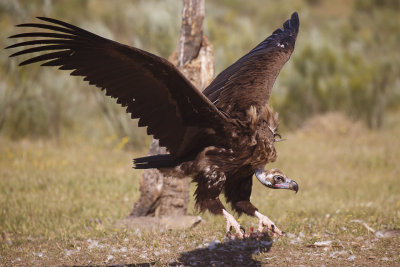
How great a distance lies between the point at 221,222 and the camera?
6.41 metres

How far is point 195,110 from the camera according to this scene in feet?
14.4

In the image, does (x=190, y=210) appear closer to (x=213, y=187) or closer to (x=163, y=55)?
(x=213, y=187)

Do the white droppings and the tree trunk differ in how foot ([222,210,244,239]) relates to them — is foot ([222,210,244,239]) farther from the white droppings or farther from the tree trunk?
the tree trunk

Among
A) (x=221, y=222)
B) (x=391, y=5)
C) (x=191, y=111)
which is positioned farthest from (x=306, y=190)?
(x=391, y=5)

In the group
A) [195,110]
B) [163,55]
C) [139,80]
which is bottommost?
[195,110]

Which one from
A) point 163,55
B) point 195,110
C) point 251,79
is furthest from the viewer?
point 163,55

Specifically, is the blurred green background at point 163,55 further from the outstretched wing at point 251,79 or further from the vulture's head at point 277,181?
the vulture's head at point 277,181

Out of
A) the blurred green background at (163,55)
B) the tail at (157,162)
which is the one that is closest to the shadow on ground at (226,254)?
the tail at (157,162)

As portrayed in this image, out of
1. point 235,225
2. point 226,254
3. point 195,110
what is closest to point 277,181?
point 235,225

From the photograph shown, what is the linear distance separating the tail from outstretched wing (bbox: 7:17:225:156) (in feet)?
1.02

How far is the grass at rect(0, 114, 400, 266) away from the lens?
5.17 meters

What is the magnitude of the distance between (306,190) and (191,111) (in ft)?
15.1

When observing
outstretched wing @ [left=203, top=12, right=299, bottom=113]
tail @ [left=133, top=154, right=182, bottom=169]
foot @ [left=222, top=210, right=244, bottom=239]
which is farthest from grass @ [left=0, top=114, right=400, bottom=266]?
outstretched wing @ [left=203, top=12, right=299, bottom=113]

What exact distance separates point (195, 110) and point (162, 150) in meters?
2.08
